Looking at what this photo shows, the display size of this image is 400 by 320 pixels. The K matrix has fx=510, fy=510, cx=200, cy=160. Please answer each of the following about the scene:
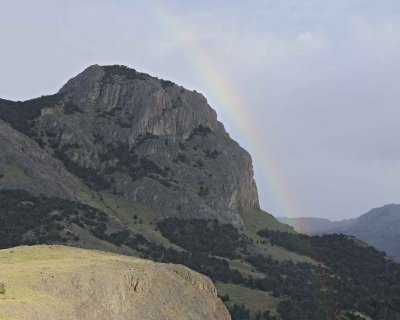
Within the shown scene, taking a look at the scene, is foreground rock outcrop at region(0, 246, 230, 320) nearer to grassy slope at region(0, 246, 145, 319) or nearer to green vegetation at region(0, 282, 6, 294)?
grassy slope at region(0, 246, 145, 319)

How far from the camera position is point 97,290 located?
36.7 metres

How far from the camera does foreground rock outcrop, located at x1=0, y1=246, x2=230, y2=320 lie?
32281 mm

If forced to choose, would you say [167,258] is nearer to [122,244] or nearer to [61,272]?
[122,244]

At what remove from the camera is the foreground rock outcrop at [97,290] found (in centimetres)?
3228

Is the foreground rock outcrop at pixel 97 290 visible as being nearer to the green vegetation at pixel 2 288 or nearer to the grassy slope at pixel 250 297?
the green vegetation at pixel 2 288

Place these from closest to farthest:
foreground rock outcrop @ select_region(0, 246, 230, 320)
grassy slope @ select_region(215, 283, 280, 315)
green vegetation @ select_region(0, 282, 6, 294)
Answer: green vegetation @ select_region(0, 282, 6, 294) < foreground rock outcrop @ select_region(0, 246, 230, 320) < grassy slope @ select_region(215, 283, 280, 315)

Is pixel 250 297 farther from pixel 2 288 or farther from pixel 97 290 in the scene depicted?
pixel 2 288

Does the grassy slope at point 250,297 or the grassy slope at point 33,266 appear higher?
the grassy slope at point 33,266

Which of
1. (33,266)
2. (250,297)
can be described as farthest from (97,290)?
(250,297)

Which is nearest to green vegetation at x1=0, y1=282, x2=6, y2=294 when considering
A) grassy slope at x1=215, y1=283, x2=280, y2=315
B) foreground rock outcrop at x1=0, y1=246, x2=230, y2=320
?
foreground rock outcrop at x1=0, y1=246, x2=230, y2=320

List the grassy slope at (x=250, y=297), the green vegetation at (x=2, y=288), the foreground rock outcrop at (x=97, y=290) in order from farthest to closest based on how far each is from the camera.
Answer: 1. the grassy slope at (x=250, y=297)
2. the foreground rock outcrop at (x=97, y=290)
3. the green vegetation at (x=2, y=288)

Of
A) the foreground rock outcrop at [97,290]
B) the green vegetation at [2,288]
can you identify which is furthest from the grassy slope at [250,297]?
the green vegetation at [2,288]

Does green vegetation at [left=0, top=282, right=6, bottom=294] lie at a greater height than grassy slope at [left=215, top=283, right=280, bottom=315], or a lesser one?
greater

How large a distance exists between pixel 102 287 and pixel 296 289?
163m
